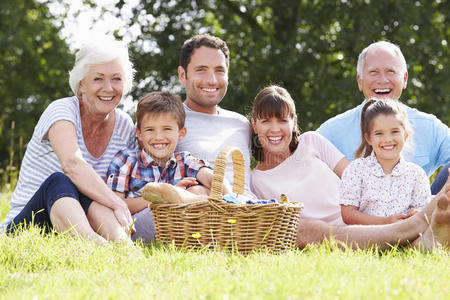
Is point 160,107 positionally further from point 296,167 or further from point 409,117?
point 409,117

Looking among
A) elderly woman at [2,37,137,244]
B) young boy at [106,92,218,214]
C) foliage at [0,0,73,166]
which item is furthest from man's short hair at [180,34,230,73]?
foliage at [0,0,73,166]

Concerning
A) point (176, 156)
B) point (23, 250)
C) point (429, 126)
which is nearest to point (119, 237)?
point (23, 250)

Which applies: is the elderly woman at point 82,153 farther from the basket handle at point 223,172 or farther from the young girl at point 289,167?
the young girl at point 289,167

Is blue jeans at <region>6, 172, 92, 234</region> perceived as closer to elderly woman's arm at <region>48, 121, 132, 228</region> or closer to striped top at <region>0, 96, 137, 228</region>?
elderly woman's arm at <region>48, 121, 132, 228</region>

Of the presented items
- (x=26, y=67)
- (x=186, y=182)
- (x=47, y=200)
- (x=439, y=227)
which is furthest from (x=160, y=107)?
(x=26, y=67)

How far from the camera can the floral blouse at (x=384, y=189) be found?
373 cm

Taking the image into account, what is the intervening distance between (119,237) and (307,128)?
7050 millimetres

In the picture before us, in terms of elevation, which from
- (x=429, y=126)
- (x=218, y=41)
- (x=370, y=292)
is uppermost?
(x=218, y=41)

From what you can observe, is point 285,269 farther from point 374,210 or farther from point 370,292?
point 374,210

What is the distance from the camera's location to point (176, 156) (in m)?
3.90

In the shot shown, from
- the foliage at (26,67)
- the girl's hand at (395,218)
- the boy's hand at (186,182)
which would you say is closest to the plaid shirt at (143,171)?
the boy's hand at (186,182)

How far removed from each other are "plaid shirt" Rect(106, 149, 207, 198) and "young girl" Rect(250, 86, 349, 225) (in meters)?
0.51

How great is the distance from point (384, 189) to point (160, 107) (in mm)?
1537

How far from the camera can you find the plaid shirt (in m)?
3.77
